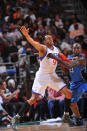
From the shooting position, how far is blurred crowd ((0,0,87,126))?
9680 millimetres

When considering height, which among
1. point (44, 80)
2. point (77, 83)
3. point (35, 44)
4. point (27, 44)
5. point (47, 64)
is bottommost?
point (77, 83)

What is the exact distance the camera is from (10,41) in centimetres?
1245

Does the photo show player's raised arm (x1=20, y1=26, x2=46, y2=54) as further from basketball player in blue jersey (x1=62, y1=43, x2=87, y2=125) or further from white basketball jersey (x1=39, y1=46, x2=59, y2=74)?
basketball player in blue jersey (x1=62, y1=43, x2=87, y2=125)

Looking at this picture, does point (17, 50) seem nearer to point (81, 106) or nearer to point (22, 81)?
point (22, 81)

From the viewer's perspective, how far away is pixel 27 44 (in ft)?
38.7

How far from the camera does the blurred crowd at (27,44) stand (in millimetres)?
9680

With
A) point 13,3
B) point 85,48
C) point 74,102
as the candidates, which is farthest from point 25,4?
point 74,102

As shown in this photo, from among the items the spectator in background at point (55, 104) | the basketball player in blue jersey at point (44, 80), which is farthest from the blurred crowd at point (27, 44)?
the basketball player in blue jersey at point (44, 80)

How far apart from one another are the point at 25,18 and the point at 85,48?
9.13 feet

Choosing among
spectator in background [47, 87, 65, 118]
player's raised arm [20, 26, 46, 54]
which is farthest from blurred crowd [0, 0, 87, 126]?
player's raised arm [20, 26, 46, 54]

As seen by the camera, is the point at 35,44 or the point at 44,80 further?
the point at 44,80

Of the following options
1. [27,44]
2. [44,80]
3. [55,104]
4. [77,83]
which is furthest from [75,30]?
[44,80]

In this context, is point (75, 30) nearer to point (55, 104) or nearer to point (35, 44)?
point (55, 104)

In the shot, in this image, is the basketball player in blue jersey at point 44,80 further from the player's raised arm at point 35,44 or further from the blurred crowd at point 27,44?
the blurred crowd at point 27,44
